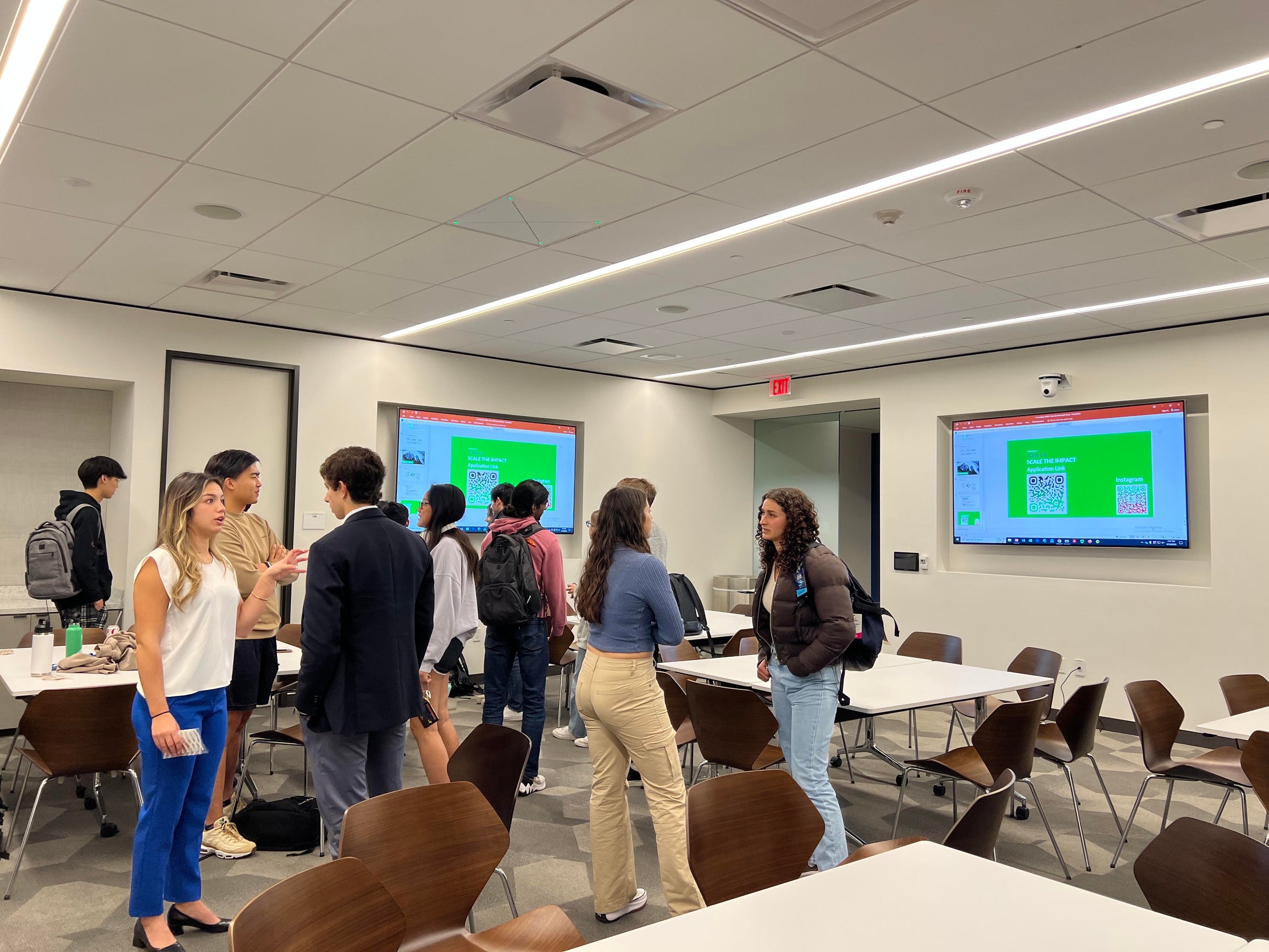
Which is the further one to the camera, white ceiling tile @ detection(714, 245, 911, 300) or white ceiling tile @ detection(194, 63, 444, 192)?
white ceiling tile @ detection(714, 245, 911, 300)

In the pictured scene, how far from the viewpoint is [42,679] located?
3.89 m

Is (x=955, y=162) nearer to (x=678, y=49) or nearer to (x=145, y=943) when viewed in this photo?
(x=678, y=49)

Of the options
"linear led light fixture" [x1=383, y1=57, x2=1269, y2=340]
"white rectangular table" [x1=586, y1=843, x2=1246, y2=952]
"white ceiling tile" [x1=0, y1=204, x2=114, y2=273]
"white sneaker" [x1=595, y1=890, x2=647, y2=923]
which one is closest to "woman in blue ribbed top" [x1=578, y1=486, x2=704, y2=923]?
"white sneaker" [x1=595, y1=890, x2=647, y2=923]

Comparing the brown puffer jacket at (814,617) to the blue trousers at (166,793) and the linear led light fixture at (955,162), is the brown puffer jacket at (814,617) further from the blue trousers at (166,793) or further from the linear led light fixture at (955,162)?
the blue trousers at (166,793)

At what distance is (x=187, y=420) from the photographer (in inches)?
264

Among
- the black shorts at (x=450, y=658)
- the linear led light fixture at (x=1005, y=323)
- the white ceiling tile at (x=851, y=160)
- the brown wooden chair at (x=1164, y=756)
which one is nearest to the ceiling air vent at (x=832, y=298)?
the linear led light fixture at (x=1005, y=323)

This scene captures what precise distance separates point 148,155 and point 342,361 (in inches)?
144

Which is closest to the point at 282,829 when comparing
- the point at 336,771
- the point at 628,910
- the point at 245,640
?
the point at 245,640

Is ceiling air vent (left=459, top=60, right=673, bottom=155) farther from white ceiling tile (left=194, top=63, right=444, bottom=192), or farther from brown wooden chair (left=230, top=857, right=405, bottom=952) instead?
brown wooden chair (left=230, top=857, right=405, bottom=952)

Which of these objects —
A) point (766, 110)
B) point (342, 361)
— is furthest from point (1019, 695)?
point (342, 361)

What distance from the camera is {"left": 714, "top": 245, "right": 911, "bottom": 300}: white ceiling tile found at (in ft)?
16.4

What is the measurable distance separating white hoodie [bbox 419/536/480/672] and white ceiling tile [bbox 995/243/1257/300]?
362 cm

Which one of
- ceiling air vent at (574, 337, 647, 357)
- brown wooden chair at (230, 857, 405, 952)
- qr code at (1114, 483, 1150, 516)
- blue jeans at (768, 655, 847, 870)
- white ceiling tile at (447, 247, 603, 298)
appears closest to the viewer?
brown wooden chair at (230, 857, 405, 952)

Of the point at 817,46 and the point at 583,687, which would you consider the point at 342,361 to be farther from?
the point at 817,46
